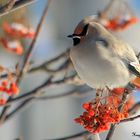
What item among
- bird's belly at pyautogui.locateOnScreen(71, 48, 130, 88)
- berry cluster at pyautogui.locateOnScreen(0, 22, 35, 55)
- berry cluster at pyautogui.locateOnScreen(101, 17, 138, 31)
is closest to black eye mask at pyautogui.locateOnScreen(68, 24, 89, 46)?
bird's belly at pyautogui.locateOnScreen(71, 48, 130, 88)

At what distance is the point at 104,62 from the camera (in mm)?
2275

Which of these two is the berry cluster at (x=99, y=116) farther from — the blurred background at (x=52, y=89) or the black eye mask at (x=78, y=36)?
the blurred background at (x=52, y=89)

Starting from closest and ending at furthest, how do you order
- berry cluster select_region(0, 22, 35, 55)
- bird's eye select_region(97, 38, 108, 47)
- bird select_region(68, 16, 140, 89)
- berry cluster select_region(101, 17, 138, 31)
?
bird select_region(68, 16, 140, 89), bird's eye select_region(97, 38, 108, 47), berry cluster select_region(0, 22, 35, 55), berry cluster select_region(101, 17, 138, 31)

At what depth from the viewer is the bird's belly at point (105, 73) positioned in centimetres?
224

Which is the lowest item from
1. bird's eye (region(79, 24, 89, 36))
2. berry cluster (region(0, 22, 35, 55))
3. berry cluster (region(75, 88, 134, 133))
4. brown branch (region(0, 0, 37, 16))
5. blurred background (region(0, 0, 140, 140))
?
blurred background (region(0, 0, 140, 140))

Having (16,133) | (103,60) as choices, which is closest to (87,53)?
(103,60)

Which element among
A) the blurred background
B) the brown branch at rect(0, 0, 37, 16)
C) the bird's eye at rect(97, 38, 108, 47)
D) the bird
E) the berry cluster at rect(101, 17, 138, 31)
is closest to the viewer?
the brown branch at rect(0, 0, 37, 16)

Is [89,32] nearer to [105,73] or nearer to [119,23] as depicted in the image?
[105,73]

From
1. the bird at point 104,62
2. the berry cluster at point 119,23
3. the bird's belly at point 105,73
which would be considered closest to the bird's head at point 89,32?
→ the bird at point 104,62

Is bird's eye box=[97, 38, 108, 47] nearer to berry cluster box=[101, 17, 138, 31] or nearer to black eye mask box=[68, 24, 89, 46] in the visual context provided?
black eye mask box=[68, 24, 89, 46]

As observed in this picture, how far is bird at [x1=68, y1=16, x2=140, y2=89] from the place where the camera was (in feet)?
7.34

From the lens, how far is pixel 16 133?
21.2 ft

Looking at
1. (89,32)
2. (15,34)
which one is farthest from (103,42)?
(15,34)

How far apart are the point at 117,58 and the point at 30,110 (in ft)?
15.6
